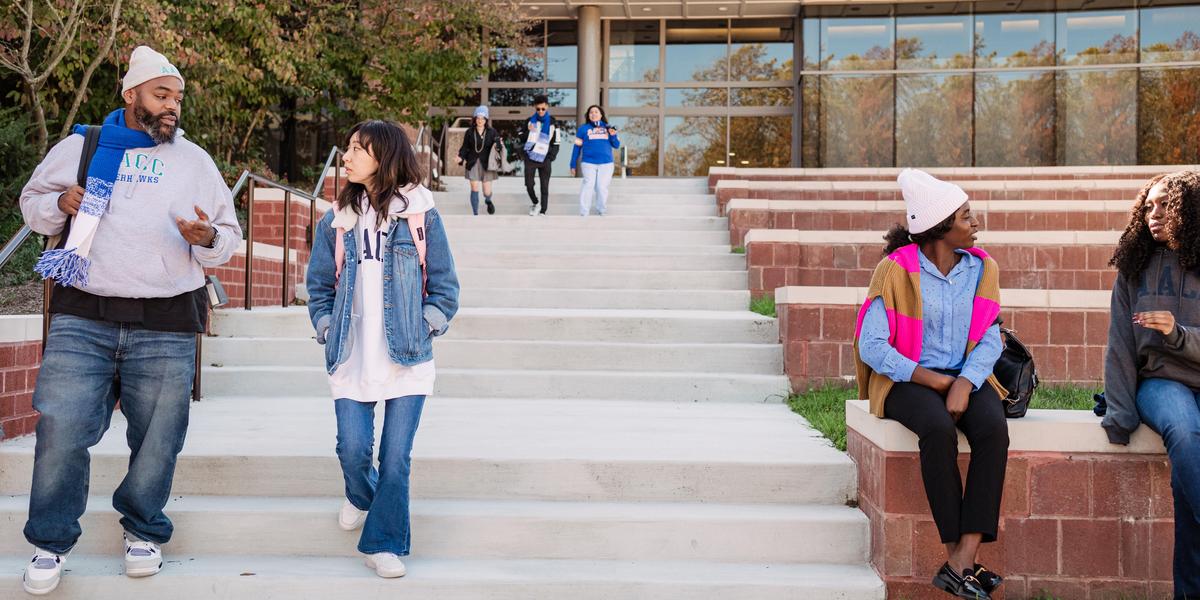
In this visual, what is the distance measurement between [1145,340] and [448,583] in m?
2.79

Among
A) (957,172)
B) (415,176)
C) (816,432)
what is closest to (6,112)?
Answer: (415,176)

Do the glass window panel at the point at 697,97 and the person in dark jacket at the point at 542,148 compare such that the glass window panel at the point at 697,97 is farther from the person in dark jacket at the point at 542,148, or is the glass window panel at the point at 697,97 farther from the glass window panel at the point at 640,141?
A: the person in dark jacket at the point at 542,148

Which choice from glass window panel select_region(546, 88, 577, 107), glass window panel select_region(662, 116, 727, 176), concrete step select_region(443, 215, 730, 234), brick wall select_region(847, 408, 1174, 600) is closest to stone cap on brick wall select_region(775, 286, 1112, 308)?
brick wall select_region(847, 408, 1174, 600)

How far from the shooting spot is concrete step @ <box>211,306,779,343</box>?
6.84 meters

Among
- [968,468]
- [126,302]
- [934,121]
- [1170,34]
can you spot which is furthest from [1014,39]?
[126,302]

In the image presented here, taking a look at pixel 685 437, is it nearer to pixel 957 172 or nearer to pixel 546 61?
pixel 957 172

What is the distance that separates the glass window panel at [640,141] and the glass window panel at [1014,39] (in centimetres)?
747

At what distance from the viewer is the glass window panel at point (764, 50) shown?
22.5 meters

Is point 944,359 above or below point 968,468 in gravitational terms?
above

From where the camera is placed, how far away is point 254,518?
390 centimetres

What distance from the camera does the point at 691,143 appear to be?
22891 millimetres

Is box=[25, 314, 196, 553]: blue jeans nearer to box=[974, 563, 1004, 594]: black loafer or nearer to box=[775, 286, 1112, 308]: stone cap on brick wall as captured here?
box=[974, 563, 1004, 594]: black loafer

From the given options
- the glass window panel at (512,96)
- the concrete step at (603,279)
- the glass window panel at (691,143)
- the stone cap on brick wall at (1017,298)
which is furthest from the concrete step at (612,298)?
the glass window panel at (512,96)

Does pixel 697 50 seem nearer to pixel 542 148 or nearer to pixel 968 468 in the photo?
pixel 542 148
